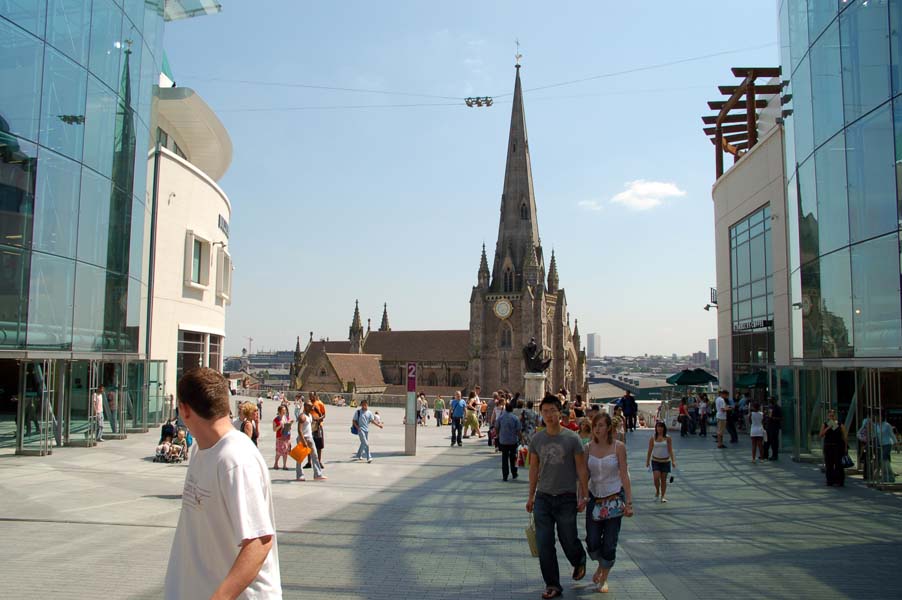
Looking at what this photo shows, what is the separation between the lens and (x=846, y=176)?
14.0 metres

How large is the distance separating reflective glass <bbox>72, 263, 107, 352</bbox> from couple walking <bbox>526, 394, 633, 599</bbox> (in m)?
14.3

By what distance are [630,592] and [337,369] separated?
66.7 m

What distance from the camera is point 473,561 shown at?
24.3 feet

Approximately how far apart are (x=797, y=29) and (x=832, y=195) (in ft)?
16.4

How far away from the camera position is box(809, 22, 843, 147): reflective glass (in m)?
14.3

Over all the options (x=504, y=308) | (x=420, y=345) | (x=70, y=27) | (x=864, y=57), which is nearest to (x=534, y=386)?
(x=864, y=57)

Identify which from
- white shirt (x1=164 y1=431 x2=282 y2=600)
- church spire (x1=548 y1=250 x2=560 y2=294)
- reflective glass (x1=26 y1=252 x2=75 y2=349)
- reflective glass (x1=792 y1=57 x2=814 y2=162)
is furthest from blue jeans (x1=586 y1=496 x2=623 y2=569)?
church spire (x1=548 y1=250 x2=560 y2=294)

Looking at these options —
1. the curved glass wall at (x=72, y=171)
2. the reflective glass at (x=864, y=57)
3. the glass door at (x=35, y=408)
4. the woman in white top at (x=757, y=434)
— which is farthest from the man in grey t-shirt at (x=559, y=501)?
the glass door at (x=35, y=408)

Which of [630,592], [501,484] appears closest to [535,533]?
[630,592]

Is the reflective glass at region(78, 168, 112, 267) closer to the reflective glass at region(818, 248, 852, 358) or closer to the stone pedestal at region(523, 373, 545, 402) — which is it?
the stone pedestal at region(523, 373, 545, 402)

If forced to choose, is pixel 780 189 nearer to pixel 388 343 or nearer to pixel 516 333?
pixel 516 333

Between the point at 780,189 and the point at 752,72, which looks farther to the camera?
the point at 752,72

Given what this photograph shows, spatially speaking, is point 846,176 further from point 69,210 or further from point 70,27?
point 70,27

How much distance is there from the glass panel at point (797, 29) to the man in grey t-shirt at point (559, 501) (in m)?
14.3
